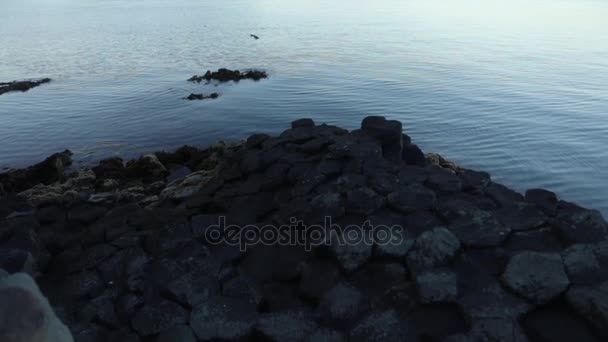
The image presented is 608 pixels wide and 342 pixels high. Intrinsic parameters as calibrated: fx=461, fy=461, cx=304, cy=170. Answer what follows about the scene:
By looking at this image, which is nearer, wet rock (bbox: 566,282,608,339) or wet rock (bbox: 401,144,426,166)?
wet rock (bbox: 566,282,608,339)

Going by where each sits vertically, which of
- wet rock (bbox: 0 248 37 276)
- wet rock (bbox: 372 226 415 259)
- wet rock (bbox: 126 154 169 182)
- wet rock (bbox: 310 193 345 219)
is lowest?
wet rock (bbox: 126 154 169 182)

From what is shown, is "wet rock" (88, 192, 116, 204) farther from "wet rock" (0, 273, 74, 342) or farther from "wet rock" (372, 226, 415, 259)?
"wet rock" (372, 226, 415, 259)

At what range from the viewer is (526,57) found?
43.0 metres

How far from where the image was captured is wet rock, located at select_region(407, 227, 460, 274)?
25.1 feet

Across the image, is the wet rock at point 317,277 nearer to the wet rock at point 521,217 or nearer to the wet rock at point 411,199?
the wet rock at point 411,199

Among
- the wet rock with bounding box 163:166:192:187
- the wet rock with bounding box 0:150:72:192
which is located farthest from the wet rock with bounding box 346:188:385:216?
the wet rock with bounding box 0:150:72:192

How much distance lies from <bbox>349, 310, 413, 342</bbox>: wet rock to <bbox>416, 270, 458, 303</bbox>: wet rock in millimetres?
563

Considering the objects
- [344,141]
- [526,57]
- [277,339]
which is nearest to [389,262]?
[277,339]

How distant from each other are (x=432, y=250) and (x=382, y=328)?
1754 mm

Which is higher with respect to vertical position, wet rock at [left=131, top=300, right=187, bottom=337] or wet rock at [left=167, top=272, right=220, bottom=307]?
wet rock at [left=167, top=272, right=220, bottom=307]

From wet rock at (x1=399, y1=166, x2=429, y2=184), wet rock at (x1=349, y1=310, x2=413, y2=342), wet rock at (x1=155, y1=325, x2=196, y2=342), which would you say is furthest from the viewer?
wet rock at (x1=399, y1=166, x2=429, y2=184)

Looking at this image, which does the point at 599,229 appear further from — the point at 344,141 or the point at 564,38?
the point at 564,38

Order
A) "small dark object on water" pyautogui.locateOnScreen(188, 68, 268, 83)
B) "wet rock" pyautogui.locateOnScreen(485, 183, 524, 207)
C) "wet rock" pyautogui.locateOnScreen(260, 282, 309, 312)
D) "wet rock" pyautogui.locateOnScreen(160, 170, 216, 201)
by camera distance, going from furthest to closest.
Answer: "small dark object on water" pyautogui.locateOnScreen(188, 68, 268, 83) < "wet rock" pyautogui.locateOnScreen(160, 170, 216, 201) < "wet rock" pyautogui.locateOnScreen(485, 183, 524, 207) < "wet rock" pyautogui.locateOnScreen(260, 282, 309, 312)

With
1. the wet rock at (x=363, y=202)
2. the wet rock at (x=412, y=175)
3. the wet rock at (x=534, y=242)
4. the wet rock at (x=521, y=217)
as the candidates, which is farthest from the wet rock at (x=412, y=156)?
the wet rock at (x=534, y=242)
